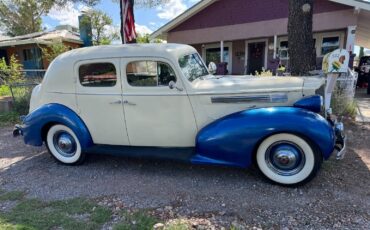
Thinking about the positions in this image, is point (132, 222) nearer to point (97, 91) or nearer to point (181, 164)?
point (181, 164)

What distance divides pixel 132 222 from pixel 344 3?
1233cm

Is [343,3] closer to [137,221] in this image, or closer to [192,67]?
[192,67]

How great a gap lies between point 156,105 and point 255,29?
11.7 meters

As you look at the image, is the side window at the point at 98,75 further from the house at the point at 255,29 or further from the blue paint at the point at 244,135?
the house at the point at 255,29

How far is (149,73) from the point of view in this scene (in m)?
4.13

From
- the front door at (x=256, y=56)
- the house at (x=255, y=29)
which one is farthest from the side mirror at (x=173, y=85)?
the front door at (x=256, y=56)

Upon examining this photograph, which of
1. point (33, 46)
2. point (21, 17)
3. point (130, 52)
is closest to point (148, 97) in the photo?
point (130, 52)

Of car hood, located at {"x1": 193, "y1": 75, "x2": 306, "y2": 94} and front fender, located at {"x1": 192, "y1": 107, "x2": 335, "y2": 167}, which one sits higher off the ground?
car hood, located at {"x1": 193, "y1": 75, "x2": 306, "y2": 94}

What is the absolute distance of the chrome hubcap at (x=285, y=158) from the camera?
3.56 metres

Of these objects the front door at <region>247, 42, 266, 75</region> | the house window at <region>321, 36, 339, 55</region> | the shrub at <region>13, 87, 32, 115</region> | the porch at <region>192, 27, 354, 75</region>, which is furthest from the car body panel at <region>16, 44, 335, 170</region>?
the front door at <region>247, 42, 266, 75</region>

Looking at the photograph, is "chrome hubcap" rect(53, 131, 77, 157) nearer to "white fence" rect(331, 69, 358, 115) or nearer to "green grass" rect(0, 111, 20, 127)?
"green grass" rect(0, 111, 20, 127)

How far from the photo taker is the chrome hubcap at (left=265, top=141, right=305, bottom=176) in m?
3.56

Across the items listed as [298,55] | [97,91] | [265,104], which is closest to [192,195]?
[265,104]

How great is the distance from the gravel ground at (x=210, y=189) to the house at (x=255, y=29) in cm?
916
